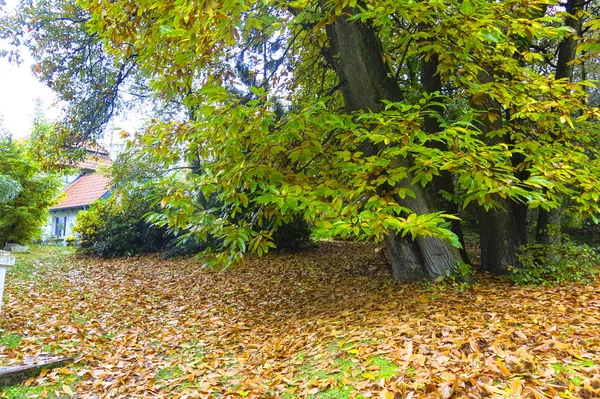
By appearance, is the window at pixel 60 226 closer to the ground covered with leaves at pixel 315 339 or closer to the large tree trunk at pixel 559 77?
the ground covered with leaves at pixel 315 339

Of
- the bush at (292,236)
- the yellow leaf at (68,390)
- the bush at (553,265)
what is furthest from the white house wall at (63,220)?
the bush at (553,265)

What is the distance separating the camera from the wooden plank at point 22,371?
3621 millimetres

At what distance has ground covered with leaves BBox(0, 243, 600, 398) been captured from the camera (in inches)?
110

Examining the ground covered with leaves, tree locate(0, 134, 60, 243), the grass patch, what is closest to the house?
tree locate(0, 134, 60, 243)

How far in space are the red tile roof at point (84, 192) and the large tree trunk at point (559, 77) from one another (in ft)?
72.5

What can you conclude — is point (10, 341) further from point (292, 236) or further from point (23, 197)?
point (23, 197)

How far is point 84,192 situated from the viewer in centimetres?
2406

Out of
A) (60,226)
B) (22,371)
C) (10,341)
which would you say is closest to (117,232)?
(10,341)

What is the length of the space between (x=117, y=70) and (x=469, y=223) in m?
10.1

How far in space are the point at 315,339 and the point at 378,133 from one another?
2259 millimetres

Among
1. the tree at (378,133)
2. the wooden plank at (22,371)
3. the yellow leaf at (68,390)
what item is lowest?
the yellow leaf at (68,390)

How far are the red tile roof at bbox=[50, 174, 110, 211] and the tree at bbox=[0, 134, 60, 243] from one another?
8112 mm

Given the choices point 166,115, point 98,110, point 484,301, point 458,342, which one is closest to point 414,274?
point 484,301

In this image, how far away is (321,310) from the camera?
17.5ft
